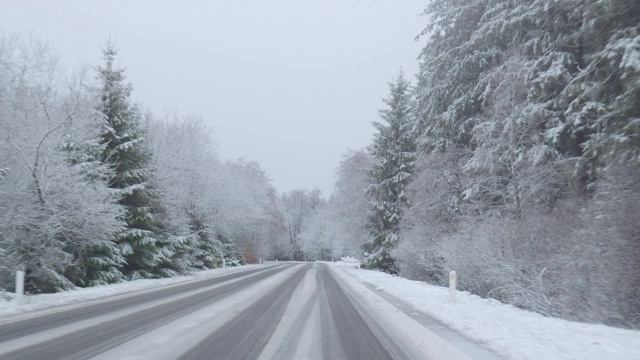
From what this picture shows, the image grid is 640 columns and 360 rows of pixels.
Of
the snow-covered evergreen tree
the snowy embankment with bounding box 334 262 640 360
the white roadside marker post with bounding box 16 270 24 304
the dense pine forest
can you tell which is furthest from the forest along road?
the snow-covered evergreen tree

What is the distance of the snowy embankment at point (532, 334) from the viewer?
5609 mm

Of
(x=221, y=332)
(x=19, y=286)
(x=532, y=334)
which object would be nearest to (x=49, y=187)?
(x=19, y=286)

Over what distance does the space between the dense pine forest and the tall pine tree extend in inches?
3.6

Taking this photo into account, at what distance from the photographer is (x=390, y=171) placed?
30.6 metres

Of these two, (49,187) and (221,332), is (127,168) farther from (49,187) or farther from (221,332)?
(221,332)

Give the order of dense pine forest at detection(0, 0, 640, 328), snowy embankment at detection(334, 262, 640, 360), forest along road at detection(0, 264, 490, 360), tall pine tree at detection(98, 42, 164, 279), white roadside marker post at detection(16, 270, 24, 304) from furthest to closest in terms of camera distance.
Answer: tall pine tree at detection(98, 42, 164, 279)
white roadside marker post at detection(16, 270, 24, 304)
dense pine forest at detection(0, 0, 640, 328)
forest along road at detection(0, 264, 490, 360)
snowy embankment at detection(334, 262, 640, 360)

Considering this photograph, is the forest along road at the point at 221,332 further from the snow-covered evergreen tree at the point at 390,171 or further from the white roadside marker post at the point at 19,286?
the snow-covered evergreen tree at the point at 390,171

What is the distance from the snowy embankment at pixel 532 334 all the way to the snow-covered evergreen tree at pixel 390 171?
19.4 metres

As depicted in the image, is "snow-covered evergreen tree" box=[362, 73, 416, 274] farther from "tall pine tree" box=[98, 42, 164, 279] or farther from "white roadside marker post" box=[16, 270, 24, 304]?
"white roadside marker post" box=[16, 270, 24, 304]

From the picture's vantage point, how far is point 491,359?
221 inches

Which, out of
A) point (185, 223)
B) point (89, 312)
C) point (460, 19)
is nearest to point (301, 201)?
point (185, 223)

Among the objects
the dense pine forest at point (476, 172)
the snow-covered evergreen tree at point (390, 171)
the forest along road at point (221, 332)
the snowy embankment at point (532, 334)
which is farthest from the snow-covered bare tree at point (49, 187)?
the snow-covered evergreen tree at point (390, 171)

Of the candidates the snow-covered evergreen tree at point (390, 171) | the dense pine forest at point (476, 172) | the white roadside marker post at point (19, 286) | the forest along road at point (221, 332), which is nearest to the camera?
the forest along road at point (221, 332)

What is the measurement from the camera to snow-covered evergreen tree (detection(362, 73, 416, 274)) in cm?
2992
